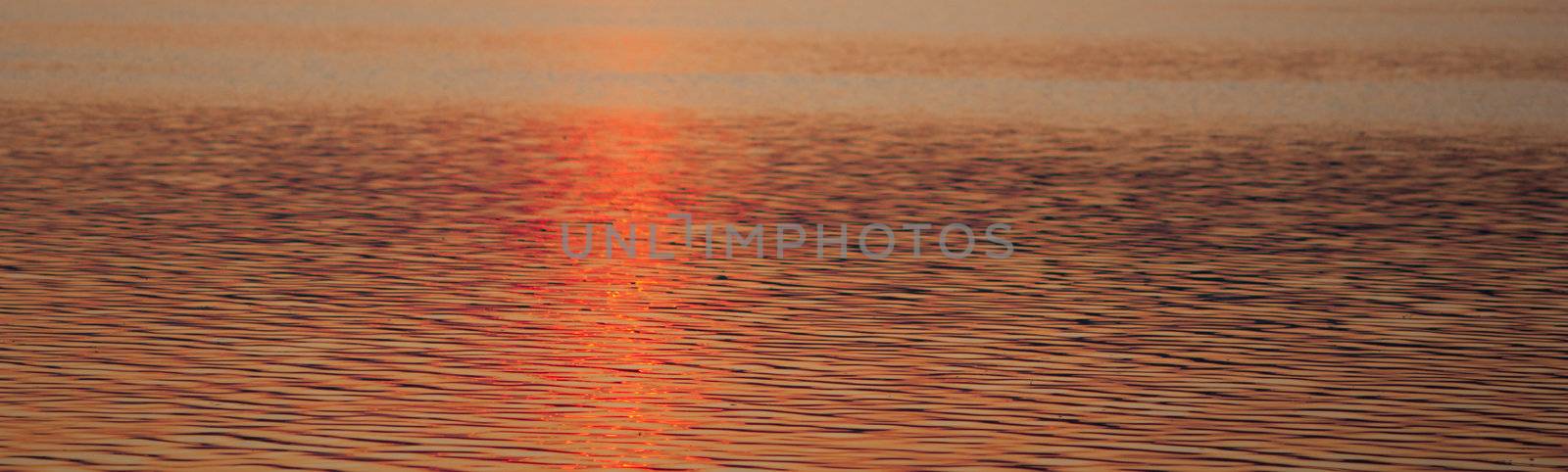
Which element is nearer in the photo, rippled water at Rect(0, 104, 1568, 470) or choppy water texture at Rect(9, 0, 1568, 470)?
rippled water at Rect(0, 104, 1568, 470)

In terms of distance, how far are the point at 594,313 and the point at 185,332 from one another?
1.83 m

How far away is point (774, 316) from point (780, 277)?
1368mm

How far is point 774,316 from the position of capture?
10914 millimetres

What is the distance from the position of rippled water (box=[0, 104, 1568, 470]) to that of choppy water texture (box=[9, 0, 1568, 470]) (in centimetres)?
3

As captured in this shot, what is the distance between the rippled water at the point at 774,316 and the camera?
8.29 m

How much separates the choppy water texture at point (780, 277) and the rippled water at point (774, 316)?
0.11 feet

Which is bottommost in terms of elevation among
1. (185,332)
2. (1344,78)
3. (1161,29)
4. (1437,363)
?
(1437,363)

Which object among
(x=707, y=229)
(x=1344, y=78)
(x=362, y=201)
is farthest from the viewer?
(x=1344, y=78)

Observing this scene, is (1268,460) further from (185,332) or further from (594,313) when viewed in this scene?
(185,332)

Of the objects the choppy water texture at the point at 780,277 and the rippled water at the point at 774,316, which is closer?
the rippled water at the point at 774,316

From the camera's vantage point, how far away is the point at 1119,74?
29781mm

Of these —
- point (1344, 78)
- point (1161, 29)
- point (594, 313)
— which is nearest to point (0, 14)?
point (1161, 29)

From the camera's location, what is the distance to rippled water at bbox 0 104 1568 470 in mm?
8289

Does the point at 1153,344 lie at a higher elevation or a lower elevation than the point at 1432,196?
lower
